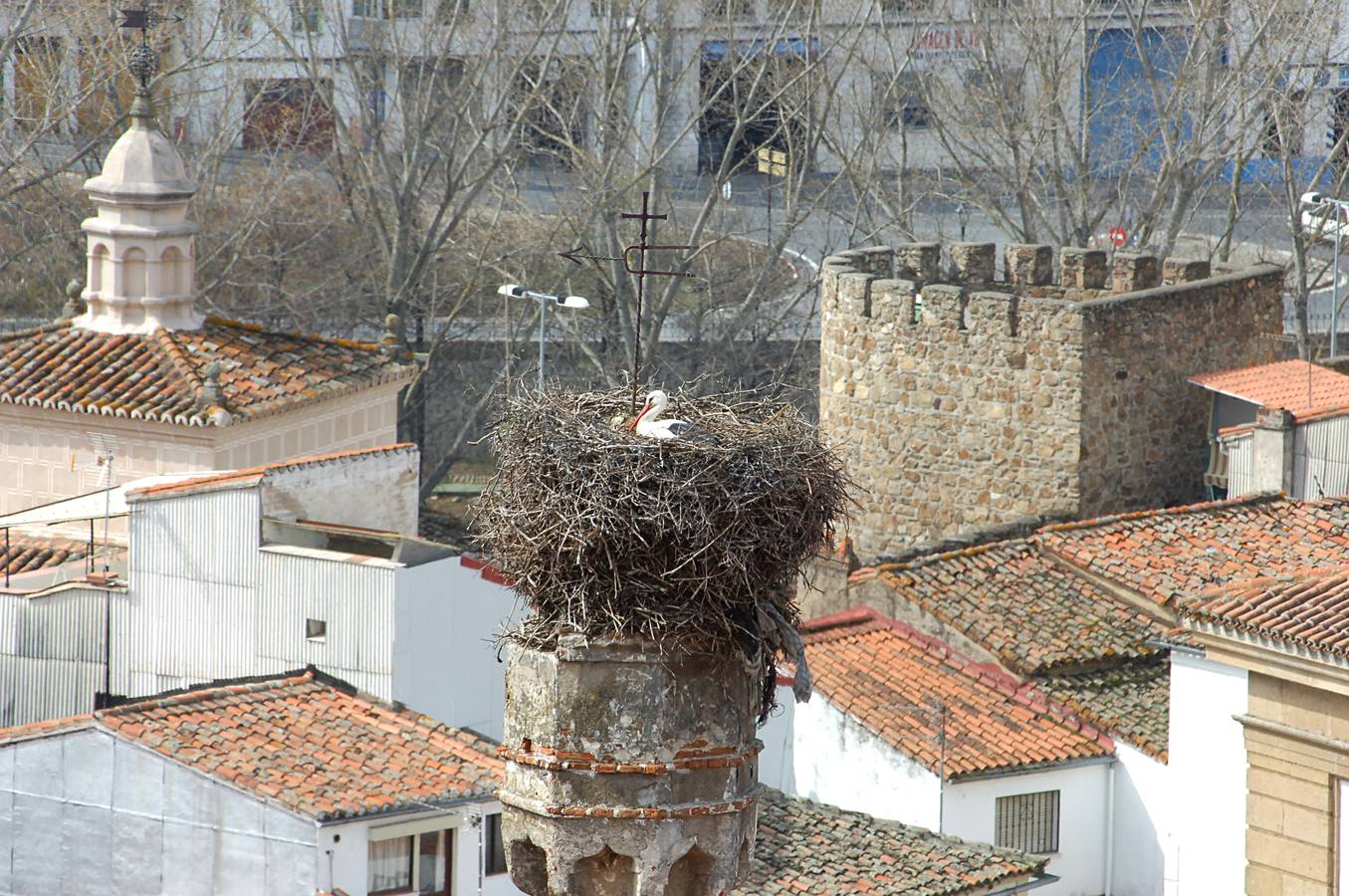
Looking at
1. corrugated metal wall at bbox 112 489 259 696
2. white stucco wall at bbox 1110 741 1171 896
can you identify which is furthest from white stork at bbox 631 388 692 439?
white stucco wall at bbox 1110 741 1171 896

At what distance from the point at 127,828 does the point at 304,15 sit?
25.2m

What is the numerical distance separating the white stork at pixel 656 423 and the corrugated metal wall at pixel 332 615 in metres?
8.82

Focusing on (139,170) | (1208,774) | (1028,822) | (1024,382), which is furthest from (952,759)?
(139,170)

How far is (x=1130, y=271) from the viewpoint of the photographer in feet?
111

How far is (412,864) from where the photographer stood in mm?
19453

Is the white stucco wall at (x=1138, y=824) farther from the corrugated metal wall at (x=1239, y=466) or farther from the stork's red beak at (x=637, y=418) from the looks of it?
the stork's red beak at (x=637, y=418)

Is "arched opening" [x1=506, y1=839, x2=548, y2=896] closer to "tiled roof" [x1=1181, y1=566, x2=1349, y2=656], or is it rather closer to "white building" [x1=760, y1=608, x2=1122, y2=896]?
"tiled roof" [x1=1181, y1=566, x2=1349, y2=656]

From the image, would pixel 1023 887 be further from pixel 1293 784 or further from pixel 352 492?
pixel 352 492

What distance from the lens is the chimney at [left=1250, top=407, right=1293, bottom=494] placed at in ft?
99.9

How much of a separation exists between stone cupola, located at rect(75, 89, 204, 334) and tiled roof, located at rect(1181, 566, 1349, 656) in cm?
1010

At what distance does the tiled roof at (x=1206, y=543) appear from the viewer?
27734 millimetres

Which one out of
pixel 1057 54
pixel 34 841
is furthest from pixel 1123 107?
pixel 34 841

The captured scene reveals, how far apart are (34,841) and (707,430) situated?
8542 millimetres

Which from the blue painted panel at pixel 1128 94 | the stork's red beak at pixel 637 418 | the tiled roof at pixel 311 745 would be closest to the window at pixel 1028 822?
the tiled roof at pixel 311 745
